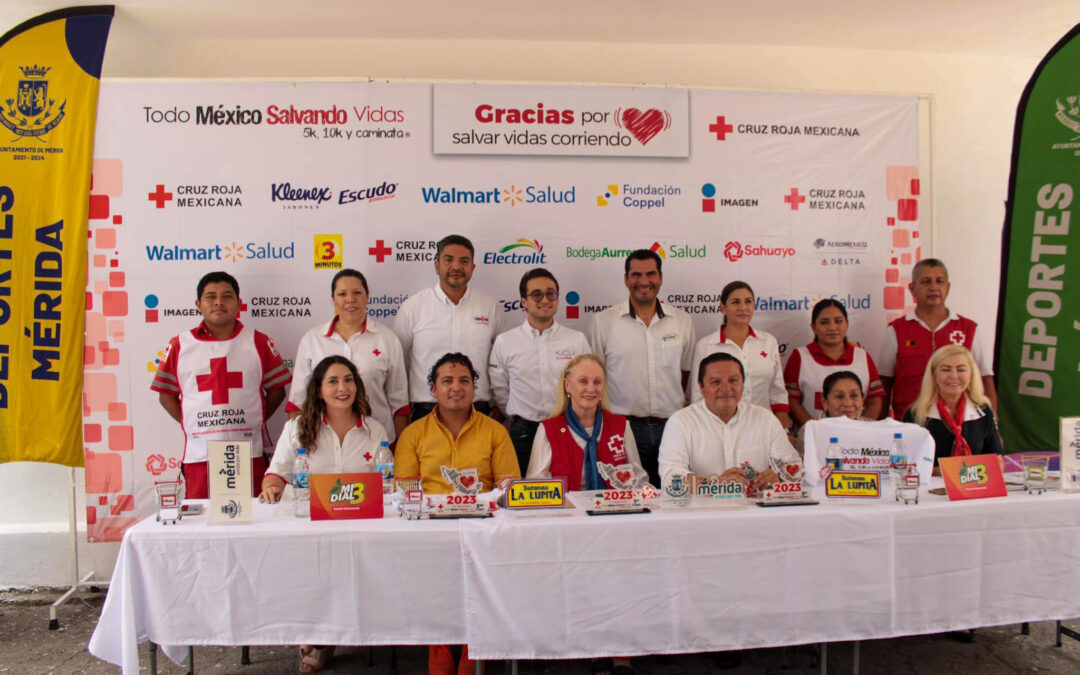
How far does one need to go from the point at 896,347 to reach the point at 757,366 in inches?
34.5

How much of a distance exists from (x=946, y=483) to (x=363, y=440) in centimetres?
200

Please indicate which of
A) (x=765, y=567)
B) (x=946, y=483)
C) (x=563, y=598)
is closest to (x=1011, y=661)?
(x=946, y=483)

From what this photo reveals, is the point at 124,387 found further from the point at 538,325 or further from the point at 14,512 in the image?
the point at 538,325

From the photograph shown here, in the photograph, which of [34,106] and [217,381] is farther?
[34,106]

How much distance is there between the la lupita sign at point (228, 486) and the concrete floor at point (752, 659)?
0.83 meters

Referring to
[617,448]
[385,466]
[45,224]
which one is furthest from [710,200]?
[45,224]

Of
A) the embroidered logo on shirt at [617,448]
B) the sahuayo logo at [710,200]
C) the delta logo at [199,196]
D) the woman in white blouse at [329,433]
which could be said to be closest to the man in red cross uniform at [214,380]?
the delta logo at [199,196]

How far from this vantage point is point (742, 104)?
3.83 meters

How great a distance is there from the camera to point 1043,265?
12.3ft

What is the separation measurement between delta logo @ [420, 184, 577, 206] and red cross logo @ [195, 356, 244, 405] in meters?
1.30

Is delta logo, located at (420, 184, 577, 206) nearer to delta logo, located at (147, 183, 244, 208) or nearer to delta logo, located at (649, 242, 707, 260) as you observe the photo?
delta logo, located at (649, 242, 707, 260)

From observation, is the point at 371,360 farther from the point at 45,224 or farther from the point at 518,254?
the point at 45,224

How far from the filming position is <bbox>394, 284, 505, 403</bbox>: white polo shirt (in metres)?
3.35

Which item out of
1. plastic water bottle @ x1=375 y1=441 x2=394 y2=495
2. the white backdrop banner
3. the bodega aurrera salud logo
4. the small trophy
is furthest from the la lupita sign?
the bodega aurrera salud logo
